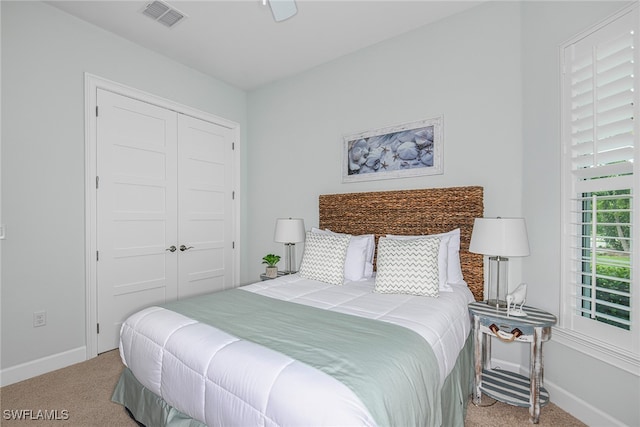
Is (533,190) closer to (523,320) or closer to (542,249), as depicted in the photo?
(542,249)

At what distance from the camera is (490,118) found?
251 centimetres

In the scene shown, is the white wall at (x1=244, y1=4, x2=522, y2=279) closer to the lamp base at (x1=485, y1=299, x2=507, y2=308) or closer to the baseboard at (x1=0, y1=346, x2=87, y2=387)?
the lamp base at (x1=485, y1=299, x2=507, y2=308)

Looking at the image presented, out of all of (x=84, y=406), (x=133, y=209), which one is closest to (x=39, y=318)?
(x=84, y=406)

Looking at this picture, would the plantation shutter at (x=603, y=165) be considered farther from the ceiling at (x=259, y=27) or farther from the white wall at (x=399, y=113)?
the ceiling at (x=259, y=27)

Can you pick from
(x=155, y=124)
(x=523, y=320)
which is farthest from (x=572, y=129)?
(x=155, y=124)

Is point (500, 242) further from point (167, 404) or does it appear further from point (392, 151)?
point (167, 404)

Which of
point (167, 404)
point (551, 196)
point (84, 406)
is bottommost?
point (84, 406)

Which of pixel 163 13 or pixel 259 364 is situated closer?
pixel 259 364

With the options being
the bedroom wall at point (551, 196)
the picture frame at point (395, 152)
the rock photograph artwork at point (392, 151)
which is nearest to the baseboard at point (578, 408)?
the bedroom wall at point (551, 196)

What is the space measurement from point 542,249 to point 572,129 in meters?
0.83

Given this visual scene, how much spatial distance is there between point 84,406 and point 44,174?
5.94 ft

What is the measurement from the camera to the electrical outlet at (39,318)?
8.21 feet

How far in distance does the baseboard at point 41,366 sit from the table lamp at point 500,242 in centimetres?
341

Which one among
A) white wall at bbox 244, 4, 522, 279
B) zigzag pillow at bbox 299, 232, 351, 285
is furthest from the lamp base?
zigzag pillow at bbox 299, 232, 351, 285
